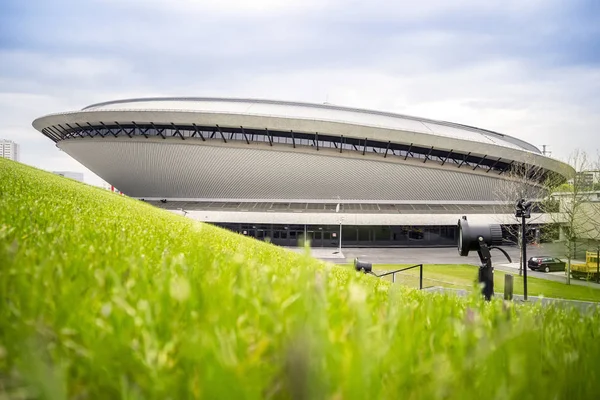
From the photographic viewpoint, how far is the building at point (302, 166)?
1480 inches

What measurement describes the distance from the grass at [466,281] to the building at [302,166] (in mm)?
10941

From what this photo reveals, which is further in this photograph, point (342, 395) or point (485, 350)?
point (485, 350)

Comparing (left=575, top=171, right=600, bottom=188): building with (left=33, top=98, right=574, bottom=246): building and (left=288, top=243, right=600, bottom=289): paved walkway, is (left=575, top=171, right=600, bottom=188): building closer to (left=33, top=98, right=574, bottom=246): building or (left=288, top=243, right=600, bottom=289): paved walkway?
(left=33, top=98, right=574, bottom=246): building

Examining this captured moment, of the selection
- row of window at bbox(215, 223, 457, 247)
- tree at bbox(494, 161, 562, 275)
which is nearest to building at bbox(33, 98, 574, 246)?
row of window at bbox(215, 223, 457, 247)

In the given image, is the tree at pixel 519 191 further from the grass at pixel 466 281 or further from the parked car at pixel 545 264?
the grass at pixel 466 281

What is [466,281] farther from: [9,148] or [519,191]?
[9,148]

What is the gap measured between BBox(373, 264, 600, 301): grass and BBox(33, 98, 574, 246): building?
35.9ft

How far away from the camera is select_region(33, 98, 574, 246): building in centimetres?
3759

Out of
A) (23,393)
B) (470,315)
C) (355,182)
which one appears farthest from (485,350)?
(355,182)

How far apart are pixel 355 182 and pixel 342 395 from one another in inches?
1592

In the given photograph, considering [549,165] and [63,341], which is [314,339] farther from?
[549,165]

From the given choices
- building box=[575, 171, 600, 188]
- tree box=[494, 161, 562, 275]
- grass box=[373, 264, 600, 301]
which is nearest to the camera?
grass box=[373, 264, 600, 301]

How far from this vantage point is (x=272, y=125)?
1475 inches

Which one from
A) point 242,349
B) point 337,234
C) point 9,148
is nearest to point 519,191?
point 337,234
